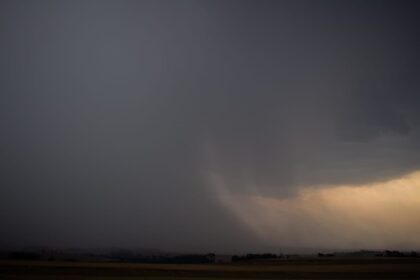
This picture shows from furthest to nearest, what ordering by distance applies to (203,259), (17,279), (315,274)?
(203,259)
(315,274)
(17,279)

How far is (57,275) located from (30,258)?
621 inches

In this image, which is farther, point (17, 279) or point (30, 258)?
point (30, 258)

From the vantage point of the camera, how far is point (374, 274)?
2592 cm

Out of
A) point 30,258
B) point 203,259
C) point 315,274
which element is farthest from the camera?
point 203,259

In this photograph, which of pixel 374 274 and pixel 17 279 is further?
pixel 374 274

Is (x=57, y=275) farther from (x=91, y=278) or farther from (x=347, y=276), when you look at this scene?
(x=347, y=276)

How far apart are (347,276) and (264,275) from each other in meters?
5.53

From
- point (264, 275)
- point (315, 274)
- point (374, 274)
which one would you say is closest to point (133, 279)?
point (264, 275)

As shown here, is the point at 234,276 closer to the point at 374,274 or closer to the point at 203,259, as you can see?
the point at 374,274

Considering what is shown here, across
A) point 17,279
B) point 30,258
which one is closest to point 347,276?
point 17,279

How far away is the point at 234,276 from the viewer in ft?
83.7

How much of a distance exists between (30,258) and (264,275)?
2381cm

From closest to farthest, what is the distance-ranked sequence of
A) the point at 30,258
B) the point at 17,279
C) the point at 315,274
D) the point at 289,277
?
the point at 17,279 → the point at 289,277 → the point at 315,274 → the point at 30,258

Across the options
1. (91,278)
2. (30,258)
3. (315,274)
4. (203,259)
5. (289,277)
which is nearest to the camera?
(91,278)
